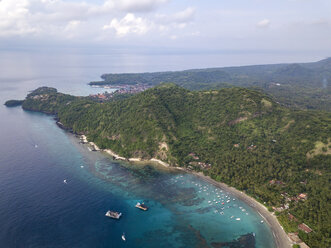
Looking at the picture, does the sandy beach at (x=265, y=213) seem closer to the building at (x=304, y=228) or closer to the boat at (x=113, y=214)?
the building at (x=304, y=228)

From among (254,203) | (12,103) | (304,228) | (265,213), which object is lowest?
(265,213)

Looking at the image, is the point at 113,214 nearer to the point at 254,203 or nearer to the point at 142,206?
the point at 142,206

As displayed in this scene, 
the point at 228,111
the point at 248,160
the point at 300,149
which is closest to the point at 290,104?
the point at 228,111

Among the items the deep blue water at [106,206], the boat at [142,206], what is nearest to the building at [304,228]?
the deep blue water at [106,206]

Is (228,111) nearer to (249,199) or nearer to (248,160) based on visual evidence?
(248,160)

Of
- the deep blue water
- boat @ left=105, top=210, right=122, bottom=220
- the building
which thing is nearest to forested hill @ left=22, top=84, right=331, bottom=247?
the building

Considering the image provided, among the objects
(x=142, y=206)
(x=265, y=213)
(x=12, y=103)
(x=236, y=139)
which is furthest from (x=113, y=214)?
(x=12, y=103)
